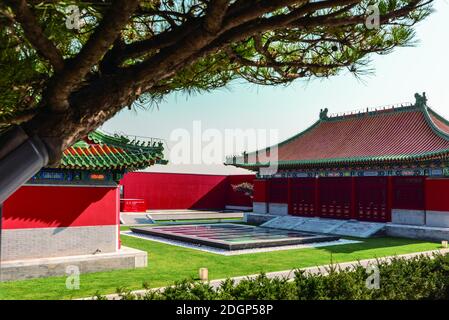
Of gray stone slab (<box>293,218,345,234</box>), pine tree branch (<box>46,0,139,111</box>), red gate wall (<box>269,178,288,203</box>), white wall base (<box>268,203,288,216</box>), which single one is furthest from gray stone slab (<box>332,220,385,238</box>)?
pine tree branch (<box>46,0,139,111</box>)

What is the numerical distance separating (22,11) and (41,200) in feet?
25.1

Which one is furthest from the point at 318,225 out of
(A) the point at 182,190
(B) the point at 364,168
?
(A) the point at 182,190

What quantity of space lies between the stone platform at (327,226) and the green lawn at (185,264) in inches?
45.8

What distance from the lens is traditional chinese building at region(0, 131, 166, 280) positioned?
931cm

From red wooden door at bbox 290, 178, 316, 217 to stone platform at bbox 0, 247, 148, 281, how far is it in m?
12.7

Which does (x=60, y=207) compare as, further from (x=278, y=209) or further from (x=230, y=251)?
(x=278, y=209)

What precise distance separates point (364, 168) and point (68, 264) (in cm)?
1418

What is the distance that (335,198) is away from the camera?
68.5 ft

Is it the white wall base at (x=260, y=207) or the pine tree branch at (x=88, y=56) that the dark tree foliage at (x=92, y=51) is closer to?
the pine tree branch at (x=88, y=56)

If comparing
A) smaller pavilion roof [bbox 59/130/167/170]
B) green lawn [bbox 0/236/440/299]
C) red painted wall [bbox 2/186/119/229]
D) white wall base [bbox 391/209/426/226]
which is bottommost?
green lawn [bbox 0/236/440/299]

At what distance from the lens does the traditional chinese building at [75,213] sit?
30.6ft

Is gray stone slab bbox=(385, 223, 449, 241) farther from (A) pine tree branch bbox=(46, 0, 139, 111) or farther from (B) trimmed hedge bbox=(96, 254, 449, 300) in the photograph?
(A) pine tree branch bbox=(46, 0, 139, 111)
